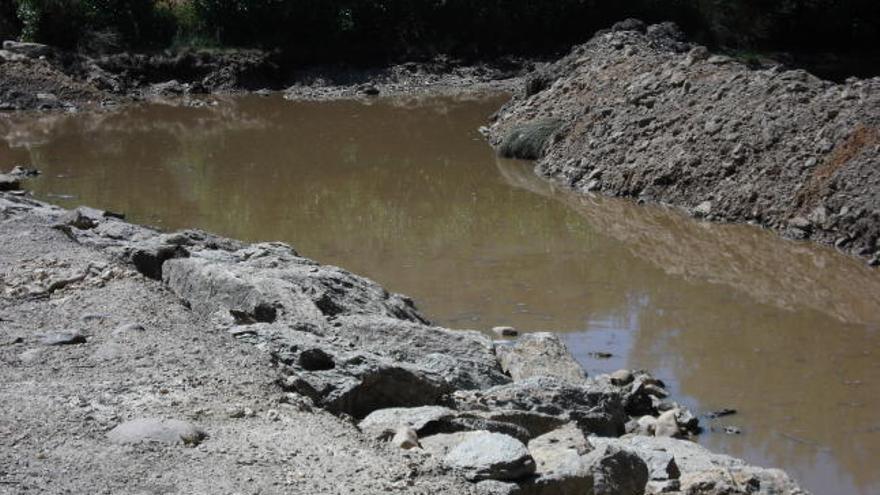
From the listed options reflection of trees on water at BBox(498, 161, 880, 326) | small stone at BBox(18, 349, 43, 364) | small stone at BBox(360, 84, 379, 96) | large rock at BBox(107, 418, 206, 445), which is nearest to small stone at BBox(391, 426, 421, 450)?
large rock at BBox(107, 418, 206, 445)

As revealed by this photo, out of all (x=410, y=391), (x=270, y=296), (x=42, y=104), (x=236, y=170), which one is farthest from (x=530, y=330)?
(x=42, y=104)

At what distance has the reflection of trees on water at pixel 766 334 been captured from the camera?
27.0 ft

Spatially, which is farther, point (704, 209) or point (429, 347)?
point (704, 209)

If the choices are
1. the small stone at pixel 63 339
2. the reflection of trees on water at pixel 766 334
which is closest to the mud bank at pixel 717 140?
the reflection of trees on water at pixel 766 334

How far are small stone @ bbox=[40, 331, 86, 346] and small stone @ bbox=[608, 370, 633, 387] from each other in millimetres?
3847

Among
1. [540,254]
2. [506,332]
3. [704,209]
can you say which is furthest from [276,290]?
[704,209]

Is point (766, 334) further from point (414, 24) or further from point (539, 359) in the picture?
point (414, 24)

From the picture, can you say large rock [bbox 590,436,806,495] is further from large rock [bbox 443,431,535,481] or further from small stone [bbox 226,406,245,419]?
small stone [bbox 226,406,245,419]

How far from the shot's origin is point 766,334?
1062 centimetres

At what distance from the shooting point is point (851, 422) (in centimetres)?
854

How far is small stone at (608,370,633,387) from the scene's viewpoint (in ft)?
30.0

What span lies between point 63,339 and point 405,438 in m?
2.48

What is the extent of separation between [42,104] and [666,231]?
15.1 meters

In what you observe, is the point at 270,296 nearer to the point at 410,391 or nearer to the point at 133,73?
the point at 410,391
